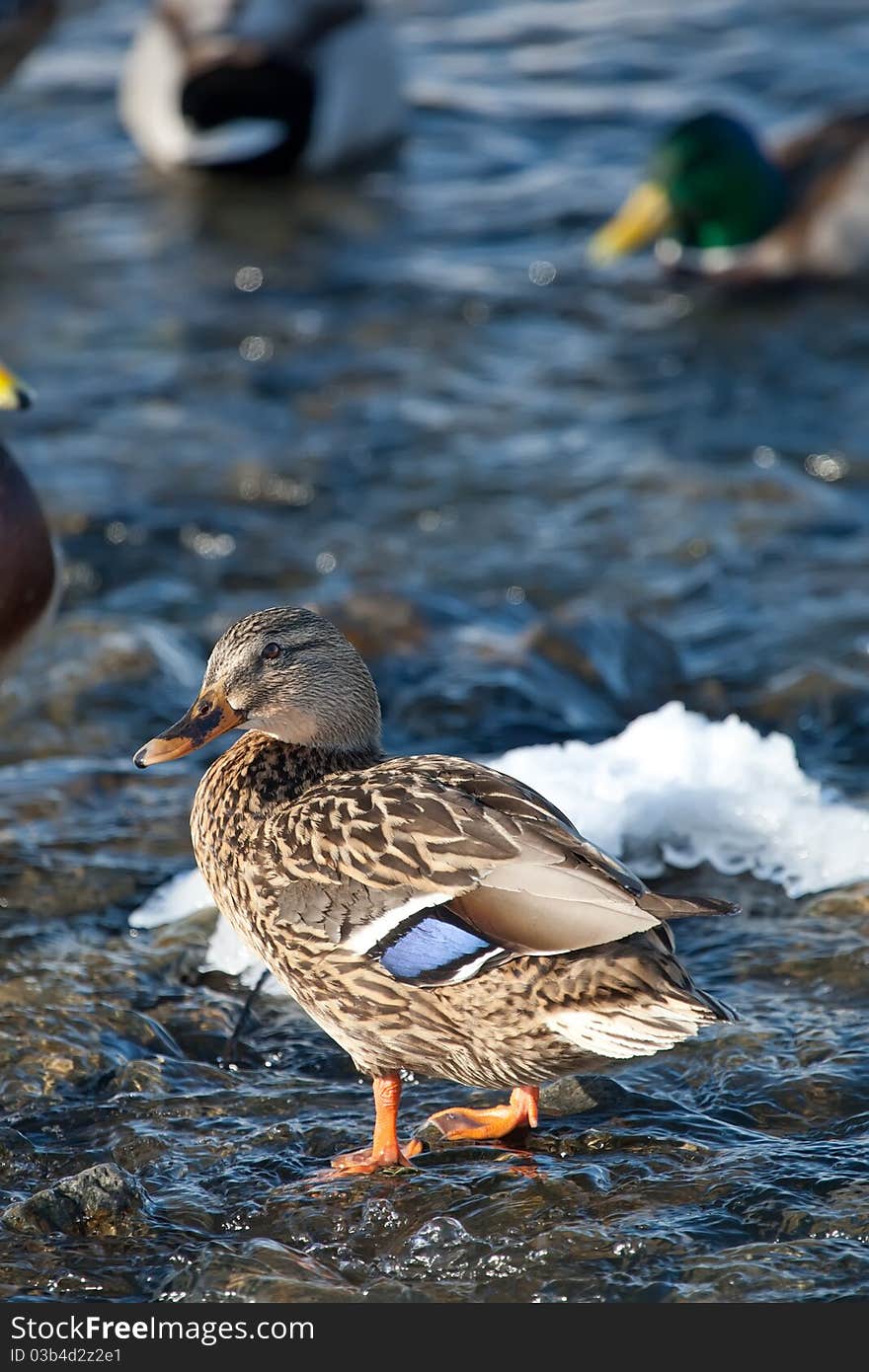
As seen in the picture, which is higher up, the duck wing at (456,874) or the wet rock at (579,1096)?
the duck wing at (456,874)

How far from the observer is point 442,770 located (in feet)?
11.6

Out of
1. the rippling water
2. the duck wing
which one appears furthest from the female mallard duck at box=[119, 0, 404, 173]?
the duck wing

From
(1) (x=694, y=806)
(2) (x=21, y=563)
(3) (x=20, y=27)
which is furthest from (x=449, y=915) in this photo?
(3) (x=20, y=27)

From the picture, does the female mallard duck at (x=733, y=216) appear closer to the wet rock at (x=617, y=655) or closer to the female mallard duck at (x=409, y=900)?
the wet rock at (x=617, y=655)

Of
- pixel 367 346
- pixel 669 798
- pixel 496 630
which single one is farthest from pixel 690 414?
pixel 669 798

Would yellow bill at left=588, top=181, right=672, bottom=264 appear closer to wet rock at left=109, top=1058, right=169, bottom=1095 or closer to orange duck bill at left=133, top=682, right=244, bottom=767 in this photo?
orange duck bill at left=133, top=682, right=244, bottom=767

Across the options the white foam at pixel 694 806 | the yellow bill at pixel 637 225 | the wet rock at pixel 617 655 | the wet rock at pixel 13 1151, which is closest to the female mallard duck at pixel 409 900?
the wet rock at pixel 13 1151

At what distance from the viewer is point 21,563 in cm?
497

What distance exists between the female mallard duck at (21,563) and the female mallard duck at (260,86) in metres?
5.07

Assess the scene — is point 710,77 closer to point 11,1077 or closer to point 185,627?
point 185,627

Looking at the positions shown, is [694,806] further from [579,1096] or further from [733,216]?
[733,216]

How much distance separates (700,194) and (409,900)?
6.02m

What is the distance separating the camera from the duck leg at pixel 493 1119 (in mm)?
3543

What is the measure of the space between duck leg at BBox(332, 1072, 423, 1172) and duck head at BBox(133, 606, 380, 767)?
0.66 metres
